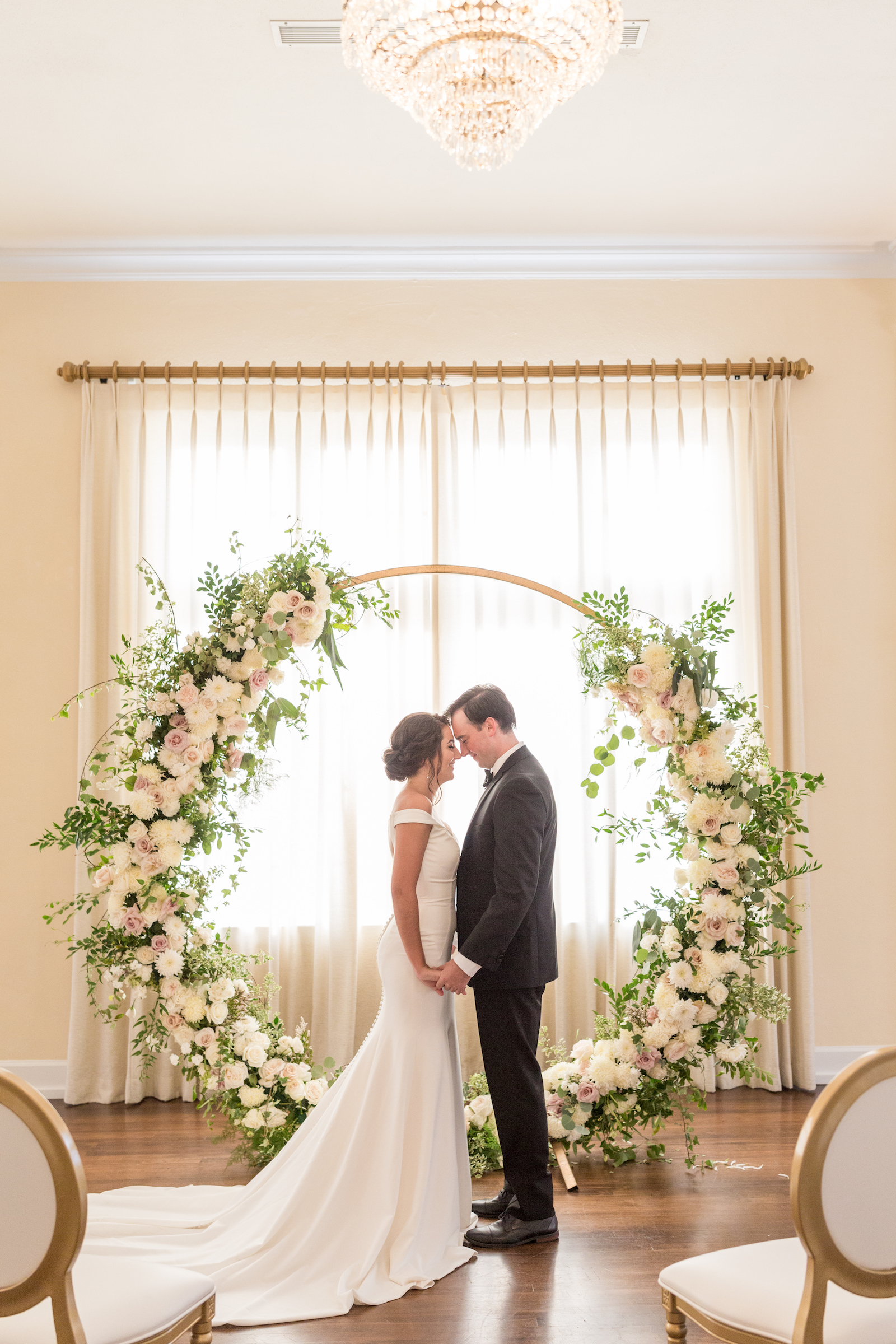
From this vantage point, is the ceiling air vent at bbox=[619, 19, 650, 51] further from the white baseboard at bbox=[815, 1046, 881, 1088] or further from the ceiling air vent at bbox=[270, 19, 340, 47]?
the white baseboard at bbox=[815, 1046, 881, 1088]

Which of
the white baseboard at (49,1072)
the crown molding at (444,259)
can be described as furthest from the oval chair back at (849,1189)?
the crown molding at (444,259)

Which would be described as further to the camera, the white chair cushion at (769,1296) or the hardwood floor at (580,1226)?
the hardwood floor at (580,1226)

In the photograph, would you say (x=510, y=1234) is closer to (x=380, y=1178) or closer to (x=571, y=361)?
(x=380, y=1178)

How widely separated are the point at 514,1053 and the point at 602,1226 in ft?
2.17

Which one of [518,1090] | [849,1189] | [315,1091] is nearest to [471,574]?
[518,1090]

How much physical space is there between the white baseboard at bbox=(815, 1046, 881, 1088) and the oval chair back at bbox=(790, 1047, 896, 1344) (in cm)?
326

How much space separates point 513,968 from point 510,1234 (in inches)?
32.1

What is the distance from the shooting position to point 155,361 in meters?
5.19

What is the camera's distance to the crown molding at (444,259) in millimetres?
5105

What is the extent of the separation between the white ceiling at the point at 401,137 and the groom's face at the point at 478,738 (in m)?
2.41

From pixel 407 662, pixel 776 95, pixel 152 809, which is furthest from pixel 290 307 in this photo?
pixel 152 809

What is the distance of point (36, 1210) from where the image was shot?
74.7 inches

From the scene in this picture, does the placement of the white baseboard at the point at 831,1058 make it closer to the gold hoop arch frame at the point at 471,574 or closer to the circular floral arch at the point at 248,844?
the circular floral arch at the point at 248,844

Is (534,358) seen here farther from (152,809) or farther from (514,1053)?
(514,1053)
